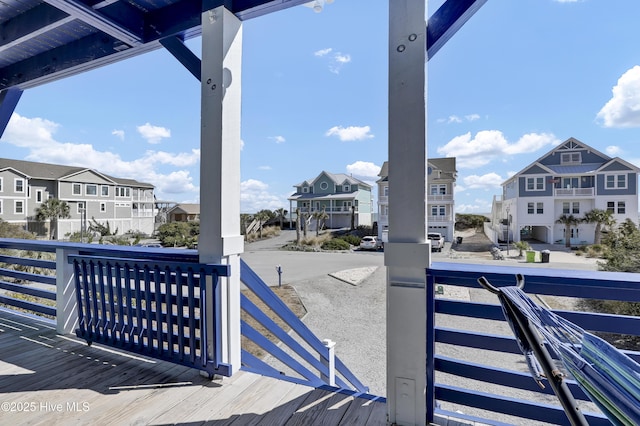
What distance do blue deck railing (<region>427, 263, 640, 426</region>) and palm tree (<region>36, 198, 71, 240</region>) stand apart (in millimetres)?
13065

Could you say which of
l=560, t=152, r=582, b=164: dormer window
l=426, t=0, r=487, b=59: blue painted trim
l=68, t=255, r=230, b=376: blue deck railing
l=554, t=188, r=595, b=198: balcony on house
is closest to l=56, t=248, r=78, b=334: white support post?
l=68, t=255, r=230, b=376: blue deck railing

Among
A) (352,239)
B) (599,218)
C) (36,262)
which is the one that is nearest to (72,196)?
(352,239)

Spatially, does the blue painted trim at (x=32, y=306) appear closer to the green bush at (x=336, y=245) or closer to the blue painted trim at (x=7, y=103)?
the blue painted trim at (x=7, y=103)

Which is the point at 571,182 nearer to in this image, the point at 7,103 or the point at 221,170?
the point at 221,170

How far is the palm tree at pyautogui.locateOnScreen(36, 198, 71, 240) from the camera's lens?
418 inches

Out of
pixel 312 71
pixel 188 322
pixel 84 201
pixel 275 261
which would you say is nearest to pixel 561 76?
pixel 312 71

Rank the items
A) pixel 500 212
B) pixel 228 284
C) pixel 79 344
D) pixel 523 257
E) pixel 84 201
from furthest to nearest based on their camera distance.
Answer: pixel 84 201 → pixel 500 212 → pixel 523 257 → pixel 79 344 → pixel 228 284

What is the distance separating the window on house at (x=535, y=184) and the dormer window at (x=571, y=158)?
91 centimetres

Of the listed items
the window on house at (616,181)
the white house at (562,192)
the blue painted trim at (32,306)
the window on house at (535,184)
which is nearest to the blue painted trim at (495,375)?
the blue painted trim at (32,306)

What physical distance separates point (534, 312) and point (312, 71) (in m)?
5.91

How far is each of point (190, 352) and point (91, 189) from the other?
17007 millimetres

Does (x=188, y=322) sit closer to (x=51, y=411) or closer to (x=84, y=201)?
(x=51, y=411)

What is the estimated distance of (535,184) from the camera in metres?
10.2

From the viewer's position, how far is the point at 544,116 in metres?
6.17
